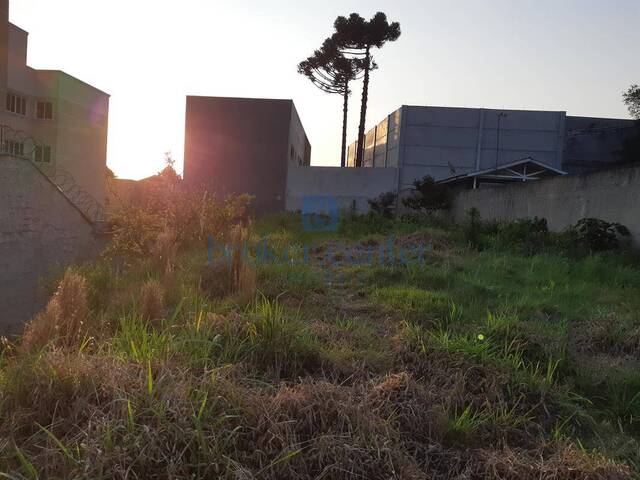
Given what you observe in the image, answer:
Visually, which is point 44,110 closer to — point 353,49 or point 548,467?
point 353,49

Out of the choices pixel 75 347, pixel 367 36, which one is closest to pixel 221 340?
pixel 75 347

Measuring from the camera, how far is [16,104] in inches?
1166

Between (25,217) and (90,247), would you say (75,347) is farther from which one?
(90,247)

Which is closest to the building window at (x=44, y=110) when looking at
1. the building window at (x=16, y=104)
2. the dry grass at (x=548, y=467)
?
the building window at (x=16, y=104)

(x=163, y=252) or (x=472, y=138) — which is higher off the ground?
(x=472, y=138)

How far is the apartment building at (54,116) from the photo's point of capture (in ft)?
92.6

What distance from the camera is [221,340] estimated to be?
343 cm

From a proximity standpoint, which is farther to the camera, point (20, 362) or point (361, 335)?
point (361, 335)

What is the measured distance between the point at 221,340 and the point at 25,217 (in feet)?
33.9

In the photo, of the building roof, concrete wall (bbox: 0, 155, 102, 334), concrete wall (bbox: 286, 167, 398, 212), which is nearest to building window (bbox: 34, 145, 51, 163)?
concrete wall (bbox: 286, 167, 398, 212)

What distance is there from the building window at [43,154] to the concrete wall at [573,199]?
26.0m

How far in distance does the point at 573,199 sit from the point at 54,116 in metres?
30.0

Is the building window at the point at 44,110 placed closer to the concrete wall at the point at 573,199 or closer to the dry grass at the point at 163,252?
the concrete wall at the point at 573,199

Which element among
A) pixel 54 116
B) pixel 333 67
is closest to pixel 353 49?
pixel 333 67
